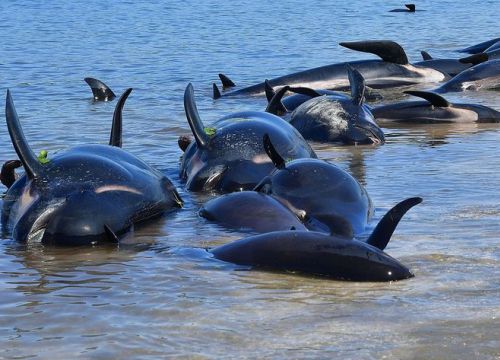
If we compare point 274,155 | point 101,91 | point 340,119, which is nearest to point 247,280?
point 274,155

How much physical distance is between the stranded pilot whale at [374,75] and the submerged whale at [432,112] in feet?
9.13

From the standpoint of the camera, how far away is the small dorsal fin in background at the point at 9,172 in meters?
7.71

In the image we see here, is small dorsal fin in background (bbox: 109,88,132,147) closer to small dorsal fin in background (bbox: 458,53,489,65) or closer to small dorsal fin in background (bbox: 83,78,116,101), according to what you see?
small dorsal fin in background (bbox: 83,78,116,101)

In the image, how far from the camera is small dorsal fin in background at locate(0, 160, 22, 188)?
7.71 meters

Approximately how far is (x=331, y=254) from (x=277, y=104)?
6.08 metres

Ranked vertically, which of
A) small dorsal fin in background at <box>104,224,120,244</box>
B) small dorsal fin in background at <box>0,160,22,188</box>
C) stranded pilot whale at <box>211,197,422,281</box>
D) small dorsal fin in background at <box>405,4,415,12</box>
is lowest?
small dorsal fin in background at <box>405,4,415,12</box>

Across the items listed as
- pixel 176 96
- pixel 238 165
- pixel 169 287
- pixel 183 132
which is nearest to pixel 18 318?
pixel 169 287

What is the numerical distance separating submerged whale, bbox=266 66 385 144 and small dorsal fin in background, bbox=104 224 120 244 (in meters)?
4.06

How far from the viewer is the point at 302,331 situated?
16.3ft

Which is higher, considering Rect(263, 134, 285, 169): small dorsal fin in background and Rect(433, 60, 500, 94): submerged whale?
Rect(263, 134, 285, 169): small dorsal fin in background

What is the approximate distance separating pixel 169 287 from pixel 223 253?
0.51 metres

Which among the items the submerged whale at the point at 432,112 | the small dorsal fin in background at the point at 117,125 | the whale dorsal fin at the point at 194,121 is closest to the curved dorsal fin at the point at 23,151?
the small dorsal fin in background at the point at 117,125

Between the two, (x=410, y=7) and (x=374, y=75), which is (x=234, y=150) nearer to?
(x=374, y=75)

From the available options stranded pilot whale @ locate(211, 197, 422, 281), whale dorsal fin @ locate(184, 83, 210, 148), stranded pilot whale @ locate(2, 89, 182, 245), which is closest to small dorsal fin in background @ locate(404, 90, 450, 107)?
whale dorsal fin @ locate(184, 83, 210, 148)
